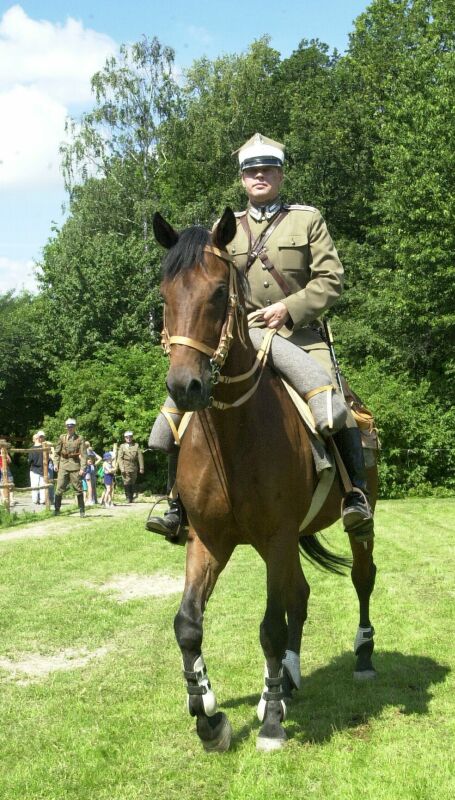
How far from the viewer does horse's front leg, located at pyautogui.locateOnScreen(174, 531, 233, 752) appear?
530 cm

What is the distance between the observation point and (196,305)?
4594 millimetres

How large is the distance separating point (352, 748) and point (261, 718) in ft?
1.93

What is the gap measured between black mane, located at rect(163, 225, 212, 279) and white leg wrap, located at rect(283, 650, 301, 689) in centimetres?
336

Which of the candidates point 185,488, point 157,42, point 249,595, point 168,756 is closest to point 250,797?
point 168,756

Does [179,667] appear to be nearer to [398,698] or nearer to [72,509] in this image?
[398,698]

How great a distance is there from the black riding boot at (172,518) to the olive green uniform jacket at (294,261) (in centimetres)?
110

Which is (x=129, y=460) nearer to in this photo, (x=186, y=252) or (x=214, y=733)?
(x=214, y=733)

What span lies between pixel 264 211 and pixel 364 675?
372 cm

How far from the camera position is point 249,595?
1134 centimetres

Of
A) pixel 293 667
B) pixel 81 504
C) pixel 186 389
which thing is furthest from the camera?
pixel 81 504

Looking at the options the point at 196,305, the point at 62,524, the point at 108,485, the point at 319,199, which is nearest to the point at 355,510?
the point at 196,305

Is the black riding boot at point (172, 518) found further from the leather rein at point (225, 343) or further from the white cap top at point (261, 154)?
the white cap top at point (261, 154)

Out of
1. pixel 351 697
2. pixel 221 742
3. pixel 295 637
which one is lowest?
pixel 351 697

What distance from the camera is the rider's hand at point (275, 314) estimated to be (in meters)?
5.71
